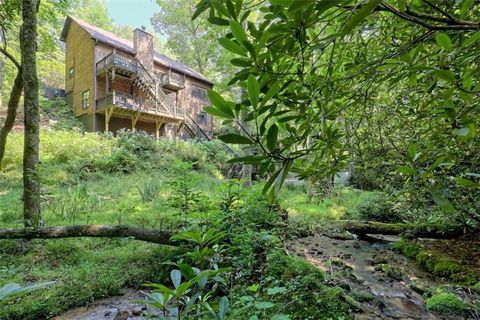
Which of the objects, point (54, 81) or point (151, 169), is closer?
point (151, 169)

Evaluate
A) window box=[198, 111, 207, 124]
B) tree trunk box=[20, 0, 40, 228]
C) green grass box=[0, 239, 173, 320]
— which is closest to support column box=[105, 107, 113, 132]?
window box=[198, 111, 207, 124]

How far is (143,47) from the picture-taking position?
15.6m

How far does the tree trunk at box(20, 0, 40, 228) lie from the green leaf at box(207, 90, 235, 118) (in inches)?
165

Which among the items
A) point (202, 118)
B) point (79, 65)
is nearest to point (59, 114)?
point (79, 65)

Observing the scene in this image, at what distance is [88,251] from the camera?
3.62 m

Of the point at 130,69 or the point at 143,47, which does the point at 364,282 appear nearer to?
the point at 130,69

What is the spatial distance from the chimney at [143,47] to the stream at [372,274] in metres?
14.8

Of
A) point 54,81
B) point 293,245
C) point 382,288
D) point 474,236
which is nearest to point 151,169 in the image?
point 293,245

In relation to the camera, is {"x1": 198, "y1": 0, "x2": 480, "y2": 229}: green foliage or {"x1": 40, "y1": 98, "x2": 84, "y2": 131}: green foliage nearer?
{"x1": 198, "y1": 0, "x2": 480, "y2": 229}: green foliage

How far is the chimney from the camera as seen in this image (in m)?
15.3

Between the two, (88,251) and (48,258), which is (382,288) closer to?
(88,251)

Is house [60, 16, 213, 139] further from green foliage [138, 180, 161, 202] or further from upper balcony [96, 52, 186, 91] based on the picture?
green foliage [138, 180, 161, 202]

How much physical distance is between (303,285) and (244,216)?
1403 millimetres

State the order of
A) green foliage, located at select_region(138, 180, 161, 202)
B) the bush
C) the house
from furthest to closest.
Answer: the house → the bush → green foliage, located at select_region(138, 180, 161, 202)
